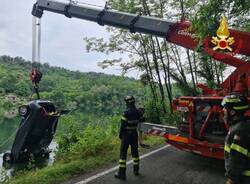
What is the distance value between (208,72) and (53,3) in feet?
30.5

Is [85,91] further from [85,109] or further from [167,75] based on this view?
[167,75]

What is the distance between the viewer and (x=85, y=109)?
50.5 meters

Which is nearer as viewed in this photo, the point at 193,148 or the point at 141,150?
the point at 193,148

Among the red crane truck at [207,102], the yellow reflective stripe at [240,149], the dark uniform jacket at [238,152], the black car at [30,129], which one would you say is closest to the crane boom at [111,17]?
the red crane truck at [207,102]

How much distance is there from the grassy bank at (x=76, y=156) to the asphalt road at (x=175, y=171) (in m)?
0.72

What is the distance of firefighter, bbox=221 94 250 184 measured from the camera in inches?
143

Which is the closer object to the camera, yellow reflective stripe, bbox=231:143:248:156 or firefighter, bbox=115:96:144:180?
yellow reflective stripe, bbox=231:143:248:156

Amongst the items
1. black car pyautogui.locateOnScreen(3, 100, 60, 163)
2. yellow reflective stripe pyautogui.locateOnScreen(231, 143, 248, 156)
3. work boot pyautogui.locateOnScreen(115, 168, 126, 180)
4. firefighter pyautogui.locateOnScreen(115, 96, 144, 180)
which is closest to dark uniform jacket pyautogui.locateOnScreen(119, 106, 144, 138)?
firefighter pyautogui.locateOnScreen(115, 96, 144, 180)

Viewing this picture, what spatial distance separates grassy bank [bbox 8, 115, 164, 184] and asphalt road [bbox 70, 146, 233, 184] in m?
0.72

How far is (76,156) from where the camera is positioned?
8734 mm

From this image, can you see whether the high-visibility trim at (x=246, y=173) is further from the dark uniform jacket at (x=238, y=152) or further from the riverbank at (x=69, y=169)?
the riverbank at (x=69, y=169)

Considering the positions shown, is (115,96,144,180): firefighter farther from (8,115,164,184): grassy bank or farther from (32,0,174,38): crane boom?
(32,0,174,38): crane boom

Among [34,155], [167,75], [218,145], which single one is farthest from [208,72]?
[218,145]

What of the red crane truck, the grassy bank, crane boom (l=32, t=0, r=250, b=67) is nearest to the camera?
the grassy bank
